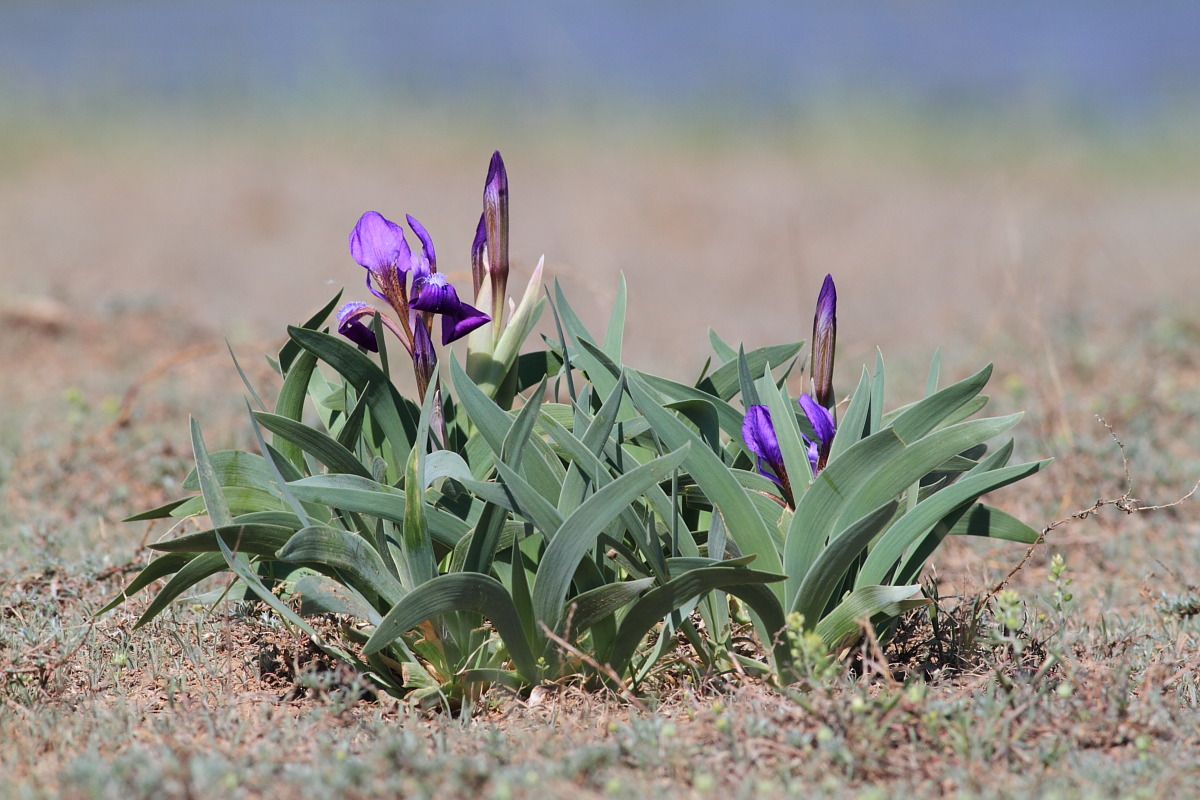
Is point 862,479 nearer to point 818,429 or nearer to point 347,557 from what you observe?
point 818,429

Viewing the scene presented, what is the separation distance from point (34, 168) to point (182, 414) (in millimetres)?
7084

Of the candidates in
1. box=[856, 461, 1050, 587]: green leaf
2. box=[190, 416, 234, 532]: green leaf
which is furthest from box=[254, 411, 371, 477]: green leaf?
box=[856, 461, 1050, 587]: green leaf

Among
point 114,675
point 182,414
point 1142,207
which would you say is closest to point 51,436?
point 182,414

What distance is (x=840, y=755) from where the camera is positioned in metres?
1.67

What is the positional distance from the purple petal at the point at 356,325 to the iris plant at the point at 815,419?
0.71 meters

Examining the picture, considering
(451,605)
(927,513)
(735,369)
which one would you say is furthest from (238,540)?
A: (927,513)

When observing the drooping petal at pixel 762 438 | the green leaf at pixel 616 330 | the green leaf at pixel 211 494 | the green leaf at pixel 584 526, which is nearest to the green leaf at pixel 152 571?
the green leaf at pixel 211 494

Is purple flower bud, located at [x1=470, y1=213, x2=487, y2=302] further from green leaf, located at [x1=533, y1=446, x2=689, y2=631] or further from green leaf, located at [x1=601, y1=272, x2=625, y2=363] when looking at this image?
green leaf, located at [x1=533, y1=446, x2=689, y2=631]

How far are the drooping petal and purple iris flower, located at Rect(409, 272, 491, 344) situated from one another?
0.51 metres

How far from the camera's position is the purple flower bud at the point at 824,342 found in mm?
1911

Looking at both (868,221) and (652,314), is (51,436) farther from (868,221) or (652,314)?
(868,221)

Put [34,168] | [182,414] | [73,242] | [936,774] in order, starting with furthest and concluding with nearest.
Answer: [34,168]
[73,242]
[182,414]
[936,774]

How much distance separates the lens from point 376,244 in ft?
6.15

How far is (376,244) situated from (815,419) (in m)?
0.85
